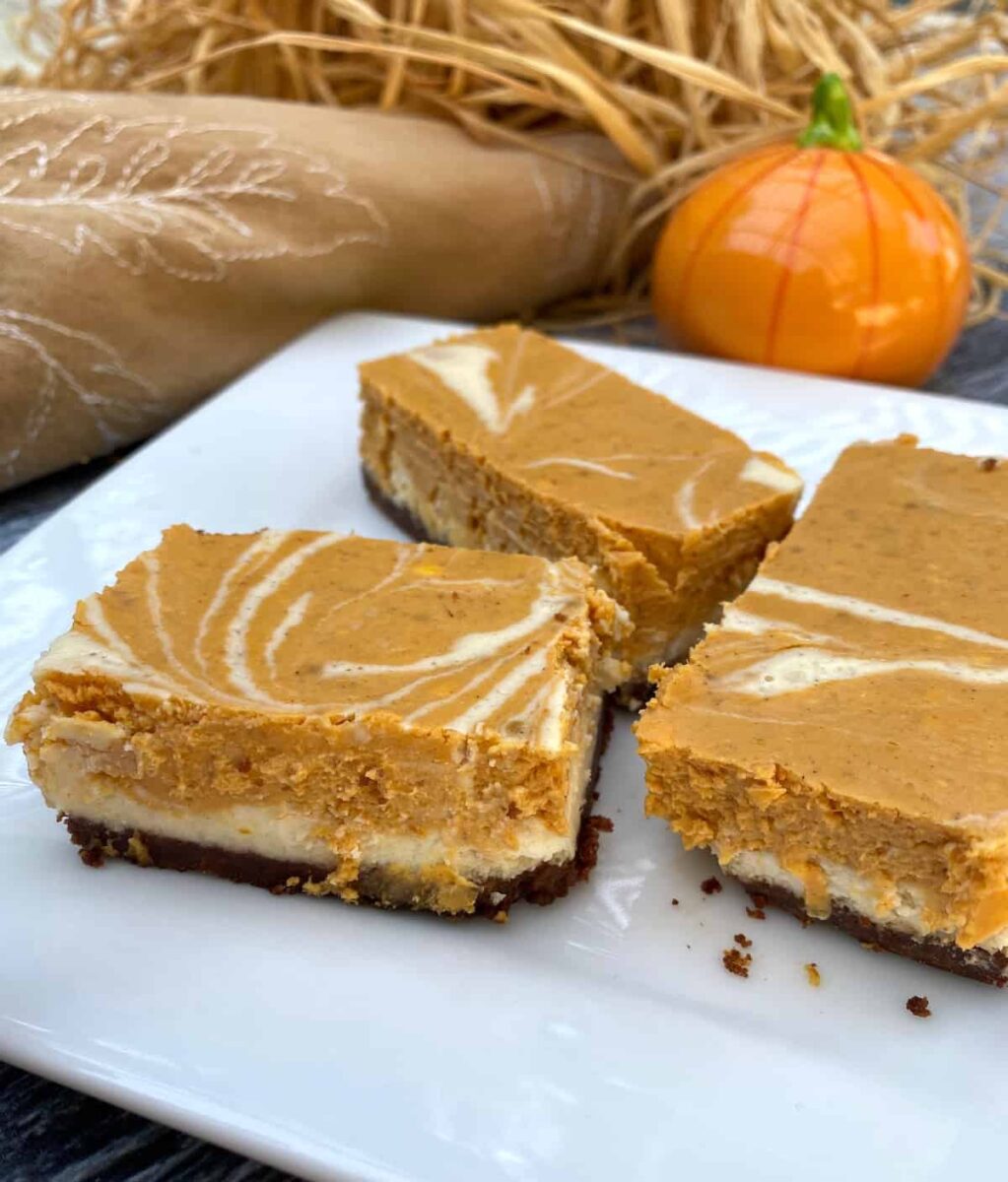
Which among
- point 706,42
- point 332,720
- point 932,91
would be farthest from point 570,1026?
point 932,91

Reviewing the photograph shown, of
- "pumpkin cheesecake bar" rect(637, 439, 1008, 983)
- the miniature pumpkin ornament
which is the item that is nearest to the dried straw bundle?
the miniature pumpkin ornament

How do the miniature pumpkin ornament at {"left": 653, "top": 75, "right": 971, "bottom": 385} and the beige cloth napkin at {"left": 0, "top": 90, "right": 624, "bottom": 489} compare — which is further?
the miniature pumpkin ornament at {"left": 653, "top": 75, "right": 971, "bottom": 385}

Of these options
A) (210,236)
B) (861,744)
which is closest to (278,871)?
(861,744)

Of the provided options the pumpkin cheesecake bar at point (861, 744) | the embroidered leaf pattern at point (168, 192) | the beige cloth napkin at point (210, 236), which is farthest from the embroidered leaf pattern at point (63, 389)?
the pumpkin cheesecake bar at point (861, 744)

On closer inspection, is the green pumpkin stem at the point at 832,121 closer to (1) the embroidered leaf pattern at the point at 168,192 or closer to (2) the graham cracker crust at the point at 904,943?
(1) the embroidered leaf pattern at the point at 168,192

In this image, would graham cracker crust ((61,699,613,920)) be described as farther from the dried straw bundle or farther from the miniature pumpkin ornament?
the dried straw bundle

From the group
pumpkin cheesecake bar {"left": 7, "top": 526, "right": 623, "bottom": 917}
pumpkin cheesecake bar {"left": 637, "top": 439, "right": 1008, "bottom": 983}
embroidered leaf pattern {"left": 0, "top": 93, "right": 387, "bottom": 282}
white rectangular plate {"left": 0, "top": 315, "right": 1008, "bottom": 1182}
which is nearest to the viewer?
white rectangular plate {"left": 0, "top": 315, "right": 1008, "bottom": 1182}
